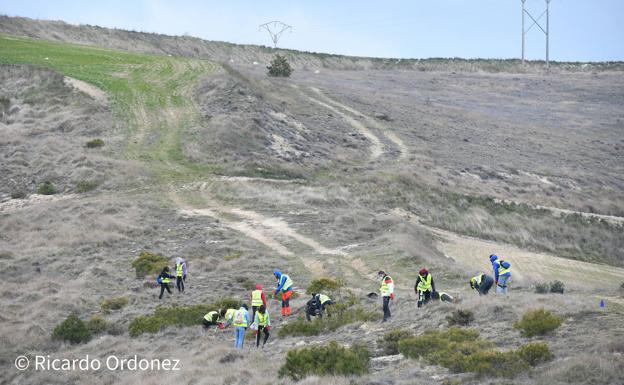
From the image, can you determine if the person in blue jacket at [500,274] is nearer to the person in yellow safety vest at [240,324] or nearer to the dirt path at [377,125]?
the person in yellow safety vest at [240,324]

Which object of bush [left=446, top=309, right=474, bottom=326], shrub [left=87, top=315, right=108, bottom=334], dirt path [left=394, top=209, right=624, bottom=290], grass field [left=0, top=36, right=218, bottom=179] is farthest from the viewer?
grass field [left=0, top=36, right=218, bottom=179]

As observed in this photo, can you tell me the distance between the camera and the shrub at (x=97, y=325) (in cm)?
2053

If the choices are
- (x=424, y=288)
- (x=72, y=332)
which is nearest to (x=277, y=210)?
(x=72, y=332)

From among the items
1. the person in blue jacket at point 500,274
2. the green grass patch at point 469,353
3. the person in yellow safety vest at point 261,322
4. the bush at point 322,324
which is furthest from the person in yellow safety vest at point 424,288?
the person in yellow safety vest at point 261,322

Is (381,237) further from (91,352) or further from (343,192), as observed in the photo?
(91,352)

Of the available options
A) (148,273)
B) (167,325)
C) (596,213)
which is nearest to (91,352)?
(167,325)

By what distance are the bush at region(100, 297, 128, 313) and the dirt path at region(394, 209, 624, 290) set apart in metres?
14.5

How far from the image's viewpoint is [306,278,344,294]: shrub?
73.9ft

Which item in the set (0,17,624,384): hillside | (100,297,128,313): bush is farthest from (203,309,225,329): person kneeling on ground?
(100,297,128,313): bush

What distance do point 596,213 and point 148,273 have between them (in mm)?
35357

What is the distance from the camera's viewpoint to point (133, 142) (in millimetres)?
49781

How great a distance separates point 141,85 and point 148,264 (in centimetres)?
4279

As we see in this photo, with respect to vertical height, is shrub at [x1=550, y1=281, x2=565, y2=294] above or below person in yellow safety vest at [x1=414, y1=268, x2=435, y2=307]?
below

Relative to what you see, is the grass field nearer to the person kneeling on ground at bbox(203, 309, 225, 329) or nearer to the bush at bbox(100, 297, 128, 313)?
the bush at bbox(100, 297, 128, 313)
